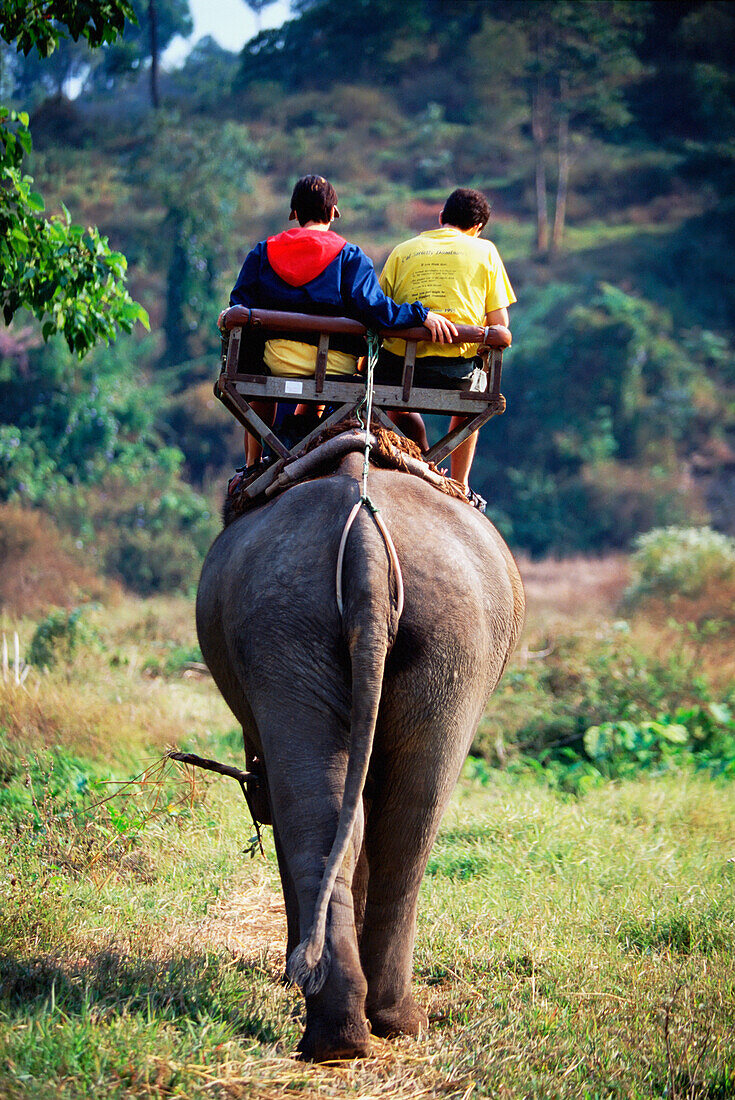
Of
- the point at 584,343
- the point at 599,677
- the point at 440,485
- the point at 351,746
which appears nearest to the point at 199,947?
the point at 351,746

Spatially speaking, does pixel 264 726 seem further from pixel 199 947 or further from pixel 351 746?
pixel 199 947

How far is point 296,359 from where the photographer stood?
4016mm

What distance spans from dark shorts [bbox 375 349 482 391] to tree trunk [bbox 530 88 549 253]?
1138 inches

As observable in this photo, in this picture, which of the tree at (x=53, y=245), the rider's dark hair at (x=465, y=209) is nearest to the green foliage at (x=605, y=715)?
the rider's dark hair at (x=465, y=209)

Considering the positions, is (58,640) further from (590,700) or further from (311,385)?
(311,385)

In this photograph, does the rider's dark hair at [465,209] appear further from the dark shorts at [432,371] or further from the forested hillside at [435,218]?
the forested hillside at [435,218]

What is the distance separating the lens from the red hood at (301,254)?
397cm

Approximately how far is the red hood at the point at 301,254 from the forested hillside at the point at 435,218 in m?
14.4

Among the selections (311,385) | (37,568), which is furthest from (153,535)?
(311,385)

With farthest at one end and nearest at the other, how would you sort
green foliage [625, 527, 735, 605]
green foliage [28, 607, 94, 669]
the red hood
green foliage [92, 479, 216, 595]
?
green foliage [92, 479, 216, 595] < green foliage [625, 527, 735, 605] < green foliage [28, 607, 94, 669] < the red hood

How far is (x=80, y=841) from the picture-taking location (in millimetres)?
5324

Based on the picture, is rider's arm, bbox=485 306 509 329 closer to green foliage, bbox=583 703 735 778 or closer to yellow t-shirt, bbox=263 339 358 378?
yellow t-shirt, bbox=263 339 358 378

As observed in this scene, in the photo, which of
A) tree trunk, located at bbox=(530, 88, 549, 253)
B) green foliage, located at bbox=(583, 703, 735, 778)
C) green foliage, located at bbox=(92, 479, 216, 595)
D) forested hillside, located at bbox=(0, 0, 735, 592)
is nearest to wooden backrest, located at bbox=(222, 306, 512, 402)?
green foliage, located at bbox=(583, 703, 735, 778)

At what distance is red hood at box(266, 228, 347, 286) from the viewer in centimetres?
397
